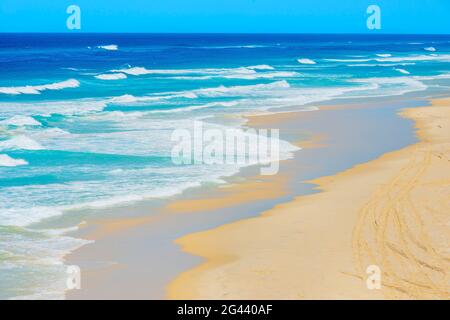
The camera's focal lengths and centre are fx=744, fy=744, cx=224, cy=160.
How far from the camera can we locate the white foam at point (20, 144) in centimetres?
1997

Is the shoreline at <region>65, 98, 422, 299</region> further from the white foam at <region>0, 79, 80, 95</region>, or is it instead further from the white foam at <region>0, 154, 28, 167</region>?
the white foam at <region>0, 79, 80, 95</region>

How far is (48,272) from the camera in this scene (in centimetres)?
1021

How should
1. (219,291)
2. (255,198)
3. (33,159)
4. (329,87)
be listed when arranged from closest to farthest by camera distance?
(219,291) → (255,198) → (33,159) → (329,87)

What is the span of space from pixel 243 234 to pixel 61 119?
16.3 metres

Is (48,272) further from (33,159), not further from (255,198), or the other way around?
(33,159)

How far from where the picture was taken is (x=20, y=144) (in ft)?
66.8

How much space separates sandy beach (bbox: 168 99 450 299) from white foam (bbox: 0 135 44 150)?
843 cm

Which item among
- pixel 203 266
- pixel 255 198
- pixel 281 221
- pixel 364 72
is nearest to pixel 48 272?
pixel 203 266

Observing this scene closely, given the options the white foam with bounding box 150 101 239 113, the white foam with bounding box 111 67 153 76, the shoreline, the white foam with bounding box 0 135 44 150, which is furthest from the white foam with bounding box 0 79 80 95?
the shoreline

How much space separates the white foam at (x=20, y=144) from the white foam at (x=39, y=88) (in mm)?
18235

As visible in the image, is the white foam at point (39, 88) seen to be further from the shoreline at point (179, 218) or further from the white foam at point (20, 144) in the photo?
the shoreline at point (179, 218)

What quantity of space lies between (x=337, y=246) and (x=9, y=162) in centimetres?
975

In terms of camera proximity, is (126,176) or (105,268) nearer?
(105,268)

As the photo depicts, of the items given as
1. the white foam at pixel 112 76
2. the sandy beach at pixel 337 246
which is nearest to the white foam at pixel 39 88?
the white foam at pixel 112 76
